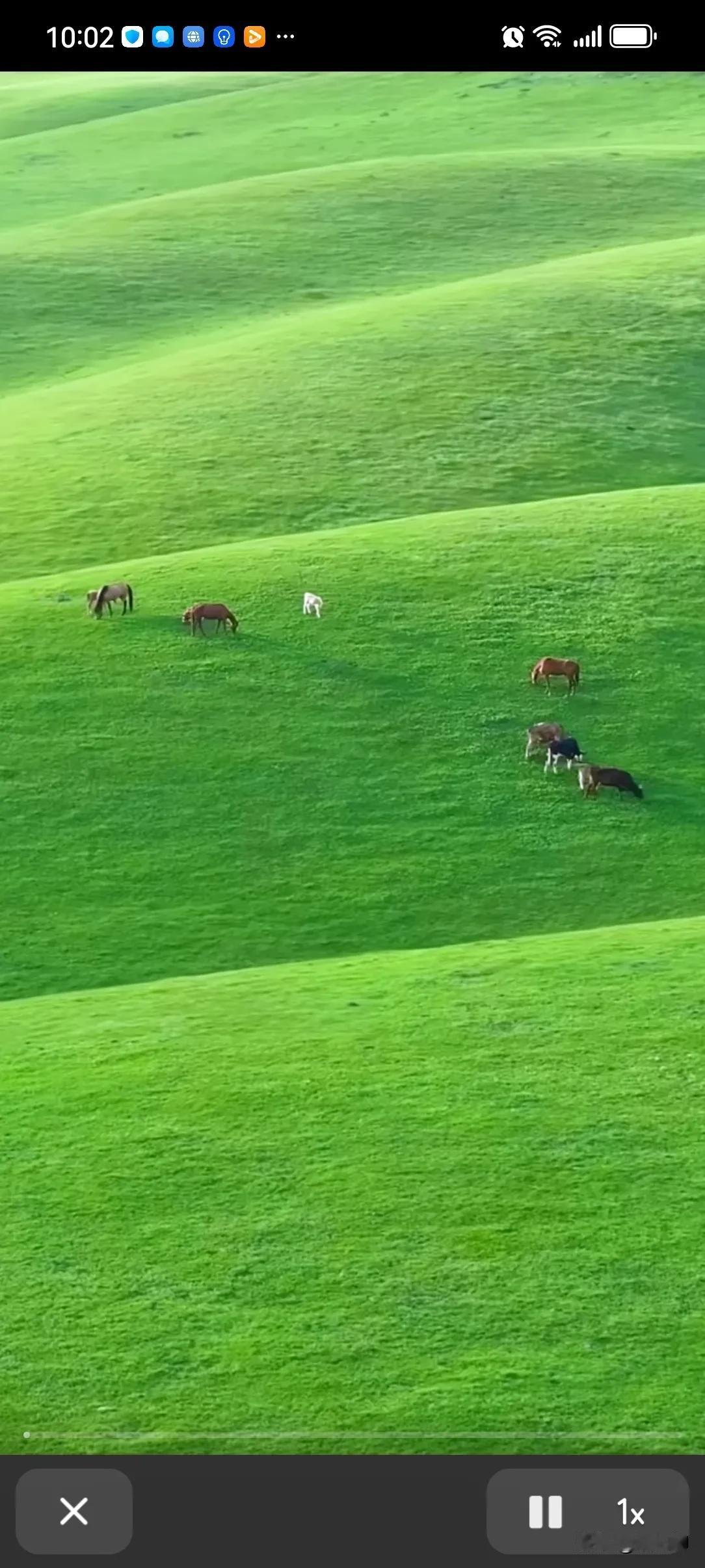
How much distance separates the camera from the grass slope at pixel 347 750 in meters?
30.4

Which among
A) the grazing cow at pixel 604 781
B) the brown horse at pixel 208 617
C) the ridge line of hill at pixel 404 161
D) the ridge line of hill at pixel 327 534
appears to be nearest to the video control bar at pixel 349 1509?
the grazing cow at pixel 604 781

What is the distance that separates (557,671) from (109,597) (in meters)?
9.31

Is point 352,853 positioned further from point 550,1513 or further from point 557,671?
point 550,1513

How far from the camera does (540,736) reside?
3481 centimetres

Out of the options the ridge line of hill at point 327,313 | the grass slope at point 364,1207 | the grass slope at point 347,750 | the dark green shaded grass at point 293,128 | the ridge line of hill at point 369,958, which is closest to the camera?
the grass slope at point 364,1207
